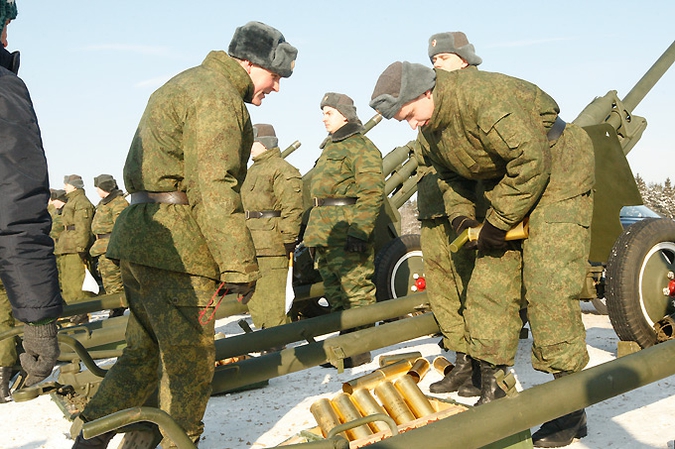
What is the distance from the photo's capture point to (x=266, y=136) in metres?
6.51

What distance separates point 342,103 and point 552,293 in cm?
277

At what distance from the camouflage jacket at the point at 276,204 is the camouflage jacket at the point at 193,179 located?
9.79ft

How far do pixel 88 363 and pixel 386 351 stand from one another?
2678mm

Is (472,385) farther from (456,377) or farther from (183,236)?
(183,236)

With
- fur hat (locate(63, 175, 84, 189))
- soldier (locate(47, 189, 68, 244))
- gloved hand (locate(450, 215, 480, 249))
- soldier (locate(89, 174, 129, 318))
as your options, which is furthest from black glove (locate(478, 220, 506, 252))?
soldier (locate(47, 189, 68, 244))

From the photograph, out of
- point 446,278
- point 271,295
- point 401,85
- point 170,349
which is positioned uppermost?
point 401,85

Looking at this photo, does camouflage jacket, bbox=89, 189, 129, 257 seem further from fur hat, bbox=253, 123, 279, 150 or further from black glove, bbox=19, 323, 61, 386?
black glove, bbox=19, 323, 61, 386

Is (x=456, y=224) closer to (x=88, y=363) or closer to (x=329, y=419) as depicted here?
(x=329, y=419)

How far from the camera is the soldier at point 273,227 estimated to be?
→ 20.2 feet

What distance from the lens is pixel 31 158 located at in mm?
2236

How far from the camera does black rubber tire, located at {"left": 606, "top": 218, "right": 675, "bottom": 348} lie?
4742 millimetres

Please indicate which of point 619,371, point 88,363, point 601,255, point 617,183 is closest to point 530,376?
point 601,255

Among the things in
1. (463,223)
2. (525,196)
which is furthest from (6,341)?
(525,196)

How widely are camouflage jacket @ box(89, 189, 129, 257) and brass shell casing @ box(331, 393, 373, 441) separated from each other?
21.7 feet
